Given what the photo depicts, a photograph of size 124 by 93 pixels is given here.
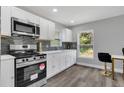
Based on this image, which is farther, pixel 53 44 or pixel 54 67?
pixel 53 44

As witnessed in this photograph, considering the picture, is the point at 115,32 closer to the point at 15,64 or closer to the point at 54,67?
the point at 54,67

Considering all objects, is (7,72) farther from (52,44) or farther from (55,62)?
(52,44)

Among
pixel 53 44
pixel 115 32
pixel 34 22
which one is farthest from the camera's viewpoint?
pixel 53 44

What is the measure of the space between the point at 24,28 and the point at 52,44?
2053 millimetres

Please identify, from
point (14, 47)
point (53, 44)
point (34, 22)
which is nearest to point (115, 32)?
point (53, 44)

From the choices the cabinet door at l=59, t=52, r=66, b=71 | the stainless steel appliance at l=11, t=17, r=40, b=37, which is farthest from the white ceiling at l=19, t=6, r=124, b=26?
the cabinet door at l=59, t=52, r=66, b=71

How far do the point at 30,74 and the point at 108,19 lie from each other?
424 centimetres

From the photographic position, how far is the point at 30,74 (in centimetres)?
233

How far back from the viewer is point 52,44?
4551mm

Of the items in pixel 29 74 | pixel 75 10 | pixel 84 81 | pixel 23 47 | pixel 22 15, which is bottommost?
pixel 84 81

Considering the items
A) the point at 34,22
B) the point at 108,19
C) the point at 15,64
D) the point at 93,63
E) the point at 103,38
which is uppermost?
the point at 108,19

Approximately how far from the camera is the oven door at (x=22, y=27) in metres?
2.33

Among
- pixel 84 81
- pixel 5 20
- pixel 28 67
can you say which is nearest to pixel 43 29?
pixel 5 20

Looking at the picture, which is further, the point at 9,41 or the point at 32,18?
the point at 32,18
